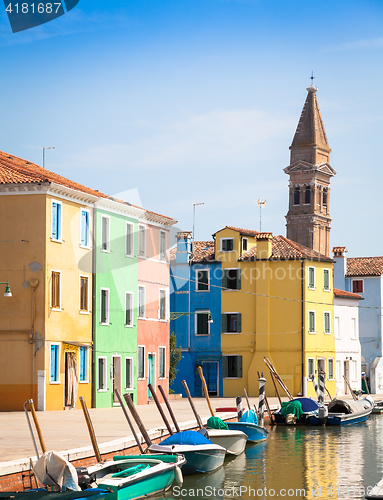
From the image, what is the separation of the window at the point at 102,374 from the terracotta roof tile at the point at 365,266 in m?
31.5

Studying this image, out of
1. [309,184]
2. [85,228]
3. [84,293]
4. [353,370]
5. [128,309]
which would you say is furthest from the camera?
[309,184]

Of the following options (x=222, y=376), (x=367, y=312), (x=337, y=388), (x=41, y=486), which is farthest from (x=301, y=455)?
(x=367, y=312)

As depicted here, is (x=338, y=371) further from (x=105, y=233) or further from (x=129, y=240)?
(x=105, y=233)

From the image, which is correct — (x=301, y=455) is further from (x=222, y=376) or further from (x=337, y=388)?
(x=337, y=388)

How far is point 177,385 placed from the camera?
169 ft

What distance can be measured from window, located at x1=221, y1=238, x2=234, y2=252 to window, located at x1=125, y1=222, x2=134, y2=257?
1367 centimetres

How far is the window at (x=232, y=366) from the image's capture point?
50719 mm

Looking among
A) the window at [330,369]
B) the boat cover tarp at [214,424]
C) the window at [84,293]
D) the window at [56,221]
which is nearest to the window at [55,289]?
the window at [56,221]

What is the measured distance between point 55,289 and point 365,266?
3628 centimetres

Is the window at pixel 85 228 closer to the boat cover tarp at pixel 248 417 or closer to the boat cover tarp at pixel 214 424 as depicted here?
the boat cover tarp at pixel 248 417

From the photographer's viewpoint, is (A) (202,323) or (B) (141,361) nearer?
(B) (141,361)

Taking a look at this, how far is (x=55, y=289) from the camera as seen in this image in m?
32.7

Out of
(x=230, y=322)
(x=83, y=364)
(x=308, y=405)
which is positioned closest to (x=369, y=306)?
(x=230, y=322)

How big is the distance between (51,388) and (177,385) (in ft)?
67.5
